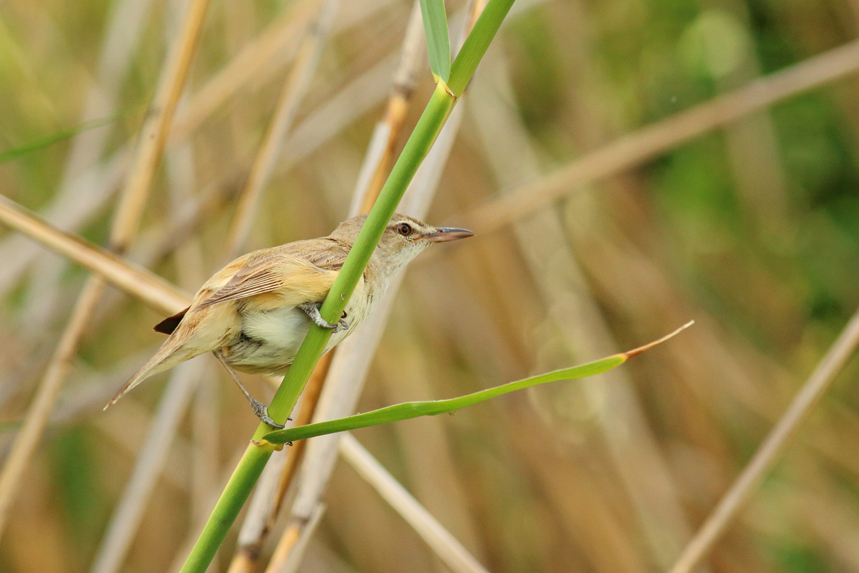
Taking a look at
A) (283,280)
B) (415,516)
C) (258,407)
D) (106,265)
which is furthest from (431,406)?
(106,265)

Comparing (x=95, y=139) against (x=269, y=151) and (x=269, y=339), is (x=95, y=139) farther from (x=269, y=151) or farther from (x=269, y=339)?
(x=269, y=339)

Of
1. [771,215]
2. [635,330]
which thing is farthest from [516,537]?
[771,215]

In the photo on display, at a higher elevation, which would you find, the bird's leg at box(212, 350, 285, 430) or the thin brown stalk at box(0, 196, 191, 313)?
the thin brown stalk at box(0, 196, 191, 313)

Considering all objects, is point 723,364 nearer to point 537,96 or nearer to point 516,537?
point 516,537

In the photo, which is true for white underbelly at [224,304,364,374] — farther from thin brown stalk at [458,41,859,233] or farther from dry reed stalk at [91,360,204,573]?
thin brown stalk at [458,41,859,233]

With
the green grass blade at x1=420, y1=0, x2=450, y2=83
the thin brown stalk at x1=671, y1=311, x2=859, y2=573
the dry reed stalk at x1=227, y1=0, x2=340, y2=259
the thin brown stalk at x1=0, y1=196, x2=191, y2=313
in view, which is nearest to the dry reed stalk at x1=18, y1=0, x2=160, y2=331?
the dry reed stalk at x1=227, y1=0, x2=340, y2=259

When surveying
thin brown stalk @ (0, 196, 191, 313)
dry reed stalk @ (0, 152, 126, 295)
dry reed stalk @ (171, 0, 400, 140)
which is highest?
dry reed stalk @ (171, 0, 400, 140)
